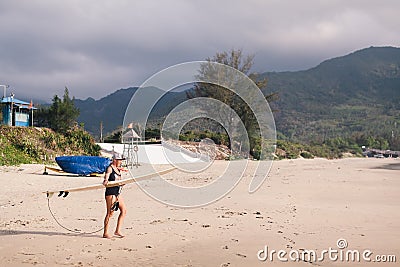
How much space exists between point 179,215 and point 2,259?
149 inches

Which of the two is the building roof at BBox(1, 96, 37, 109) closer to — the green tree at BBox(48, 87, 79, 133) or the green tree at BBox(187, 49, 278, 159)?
the green tree at BBox(48, 87, 79, 133)

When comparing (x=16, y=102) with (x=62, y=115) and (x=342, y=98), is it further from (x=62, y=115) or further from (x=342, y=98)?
(x=342, y=98)

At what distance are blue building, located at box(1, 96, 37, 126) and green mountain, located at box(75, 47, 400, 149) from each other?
116 ft

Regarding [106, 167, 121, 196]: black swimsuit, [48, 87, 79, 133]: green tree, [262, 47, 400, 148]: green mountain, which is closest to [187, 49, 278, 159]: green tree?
[48, 87, 79, 133]: green tree

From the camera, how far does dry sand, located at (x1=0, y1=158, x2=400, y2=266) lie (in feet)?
17.3

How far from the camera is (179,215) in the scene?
825 cm

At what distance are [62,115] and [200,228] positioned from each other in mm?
20352

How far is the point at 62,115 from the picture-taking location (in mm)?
25188

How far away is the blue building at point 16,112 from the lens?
2441 cm

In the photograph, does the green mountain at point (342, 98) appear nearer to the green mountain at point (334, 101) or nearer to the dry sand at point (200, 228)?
the green mountain at point (334, 101)

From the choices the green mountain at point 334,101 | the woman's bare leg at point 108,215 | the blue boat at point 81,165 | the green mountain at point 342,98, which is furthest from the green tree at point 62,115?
the green mountain at point 342,98

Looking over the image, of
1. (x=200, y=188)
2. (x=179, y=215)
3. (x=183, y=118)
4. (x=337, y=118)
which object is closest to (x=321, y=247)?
(x=179, y=215)

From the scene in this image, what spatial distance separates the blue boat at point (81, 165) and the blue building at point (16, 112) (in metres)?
9.19

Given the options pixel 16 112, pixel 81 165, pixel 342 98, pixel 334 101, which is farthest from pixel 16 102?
pixel 342 98
